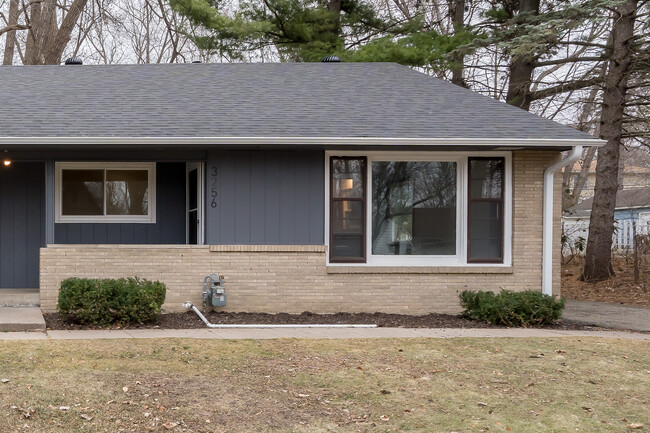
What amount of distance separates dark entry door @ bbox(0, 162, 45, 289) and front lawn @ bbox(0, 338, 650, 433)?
401 cm

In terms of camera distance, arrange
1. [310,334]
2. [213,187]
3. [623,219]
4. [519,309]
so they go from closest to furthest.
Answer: [310,334] < [519,309] < [213,187] < [623,219]

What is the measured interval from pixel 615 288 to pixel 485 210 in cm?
655

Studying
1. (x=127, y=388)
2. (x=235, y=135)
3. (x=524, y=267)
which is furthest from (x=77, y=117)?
(x=524, y=267)

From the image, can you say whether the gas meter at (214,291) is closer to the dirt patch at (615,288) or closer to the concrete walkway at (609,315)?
the concrete walkway at (609,315)

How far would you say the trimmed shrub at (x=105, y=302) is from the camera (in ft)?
25.9

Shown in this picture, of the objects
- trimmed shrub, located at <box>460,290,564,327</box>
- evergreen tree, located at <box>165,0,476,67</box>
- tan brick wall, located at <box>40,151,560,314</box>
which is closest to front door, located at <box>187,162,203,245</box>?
tan brick wall, located at <box>40,151,560,314</box>

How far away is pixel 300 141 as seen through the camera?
28.9 ft

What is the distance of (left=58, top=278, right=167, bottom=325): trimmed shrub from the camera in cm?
789

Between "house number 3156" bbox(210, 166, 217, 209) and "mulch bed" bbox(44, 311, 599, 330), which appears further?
"house number 3156" bbox(210, 166, 217, 209)

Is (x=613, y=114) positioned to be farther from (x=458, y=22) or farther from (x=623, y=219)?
(x=623, y=219)

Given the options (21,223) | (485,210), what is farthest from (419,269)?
(21,223)

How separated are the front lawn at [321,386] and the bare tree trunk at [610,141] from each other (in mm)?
8671

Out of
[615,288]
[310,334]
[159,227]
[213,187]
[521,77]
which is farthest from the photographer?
[521,77]

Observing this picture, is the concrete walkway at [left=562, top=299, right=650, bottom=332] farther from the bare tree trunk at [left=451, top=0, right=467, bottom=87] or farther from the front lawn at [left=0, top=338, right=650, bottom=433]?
the bare tree trunk at [left=451, top=0, right=467, bottom=87]
